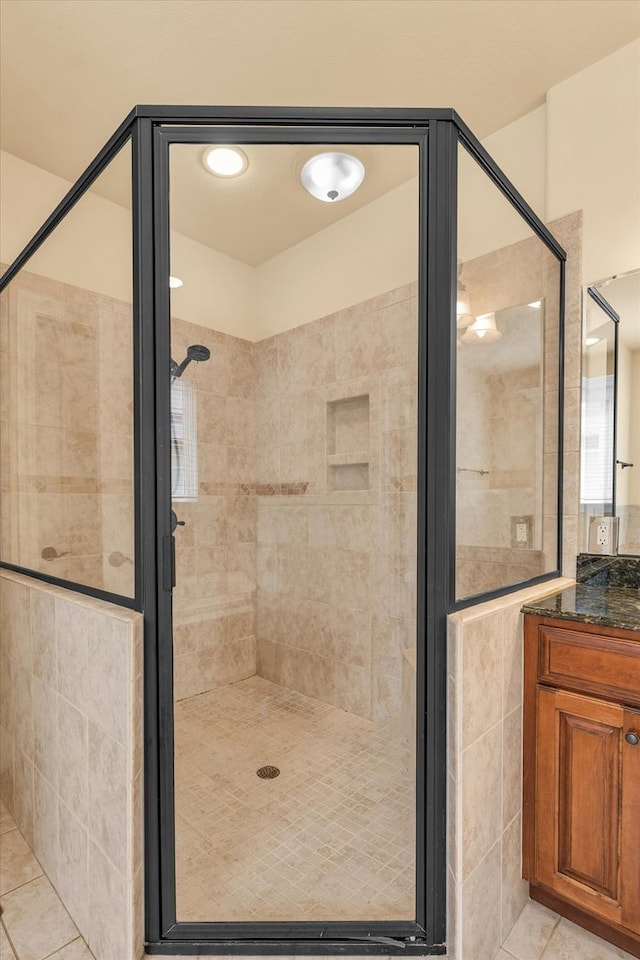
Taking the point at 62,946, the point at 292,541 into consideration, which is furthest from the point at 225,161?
the point at 62,946

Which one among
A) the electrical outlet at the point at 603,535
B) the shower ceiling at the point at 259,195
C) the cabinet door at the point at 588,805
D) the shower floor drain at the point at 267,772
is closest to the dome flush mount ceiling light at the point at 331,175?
the shower ceiling at the point at 259,195

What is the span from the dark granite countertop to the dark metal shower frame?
313 mm

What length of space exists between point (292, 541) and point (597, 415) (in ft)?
3.65

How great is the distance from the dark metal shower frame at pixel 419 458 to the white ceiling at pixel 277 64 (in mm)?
71

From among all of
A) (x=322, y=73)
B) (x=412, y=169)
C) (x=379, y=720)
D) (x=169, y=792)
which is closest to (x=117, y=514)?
(x=169, y=792)

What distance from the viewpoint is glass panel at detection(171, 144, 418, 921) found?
1229 mm

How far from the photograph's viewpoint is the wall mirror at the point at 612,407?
1.60 m

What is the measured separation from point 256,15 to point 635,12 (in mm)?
1148

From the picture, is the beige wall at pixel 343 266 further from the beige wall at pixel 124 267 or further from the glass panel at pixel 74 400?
the glass panel at pixel 74 400

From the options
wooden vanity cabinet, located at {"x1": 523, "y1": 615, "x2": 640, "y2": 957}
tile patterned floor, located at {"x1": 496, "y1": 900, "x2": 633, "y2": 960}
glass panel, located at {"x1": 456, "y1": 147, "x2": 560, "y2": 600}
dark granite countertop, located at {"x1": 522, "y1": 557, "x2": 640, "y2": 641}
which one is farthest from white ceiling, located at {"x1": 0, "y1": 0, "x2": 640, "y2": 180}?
tile patterned floor, located at {"x1": 496, "y1": 900, "x2": 633, "y2": 960}

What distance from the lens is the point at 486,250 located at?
1375 millimetres

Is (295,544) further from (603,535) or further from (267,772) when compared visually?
(603,535)

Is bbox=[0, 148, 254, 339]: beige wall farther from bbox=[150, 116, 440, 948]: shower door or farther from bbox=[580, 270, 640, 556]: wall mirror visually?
bbox=[580, 270, 640, 556]: wall mirror

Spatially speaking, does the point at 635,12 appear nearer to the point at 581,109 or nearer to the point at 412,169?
the point at 581,109
